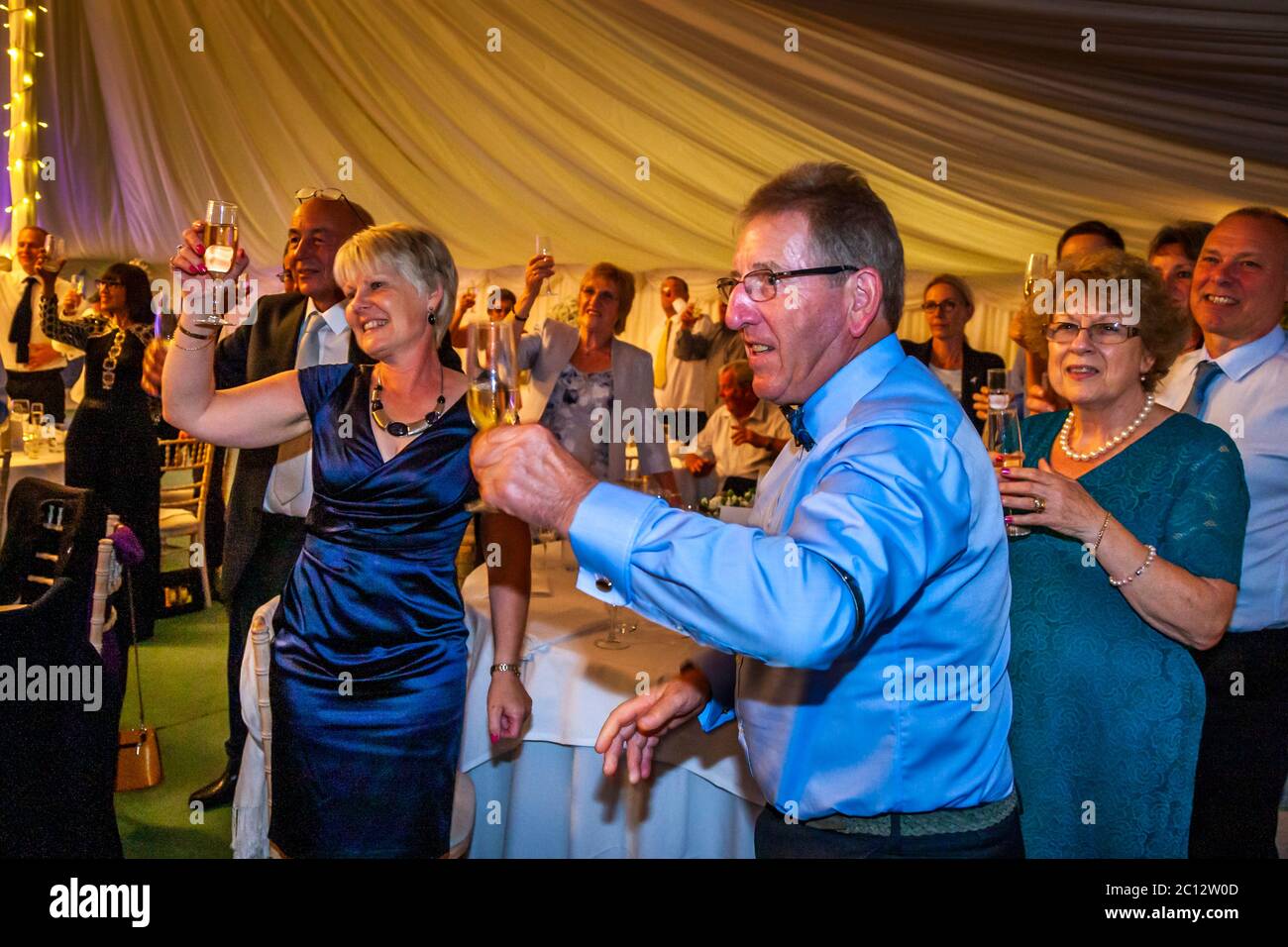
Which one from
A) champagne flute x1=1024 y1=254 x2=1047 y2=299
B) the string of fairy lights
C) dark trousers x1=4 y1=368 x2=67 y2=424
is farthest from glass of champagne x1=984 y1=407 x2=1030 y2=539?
the string of fairy lights

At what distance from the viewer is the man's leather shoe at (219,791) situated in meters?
3.62

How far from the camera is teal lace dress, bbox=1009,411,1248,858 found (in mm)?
1991

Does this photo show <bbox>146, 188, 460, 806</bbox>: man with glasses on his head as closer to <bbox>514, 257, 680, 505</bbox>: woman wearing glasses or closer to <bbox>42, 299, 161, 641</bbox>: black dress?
<bbox>514, 257, 680, 505</bbox>: woman wearing glasses

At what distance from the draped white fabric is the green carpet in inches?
95.1

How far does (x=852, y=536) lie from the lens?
109 cm

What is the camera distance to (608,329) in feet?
14.9

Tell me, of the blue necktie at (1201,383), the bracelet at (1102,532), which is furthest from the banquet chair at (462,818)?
the blue necktie at (1201,383)

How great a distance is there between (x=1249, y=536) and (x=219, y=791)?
322cm

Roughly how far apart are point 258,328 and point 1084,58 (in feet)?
9.23

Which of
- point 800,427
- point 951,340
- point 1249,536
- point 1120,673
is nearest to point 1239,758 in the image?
point 1249,536

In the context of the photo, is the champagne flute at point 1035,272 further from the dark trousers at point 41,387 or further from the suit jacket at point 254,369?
the dark trousers at point 41,387

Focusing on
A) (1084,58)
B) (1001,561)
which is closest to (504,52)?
(1084,58)
